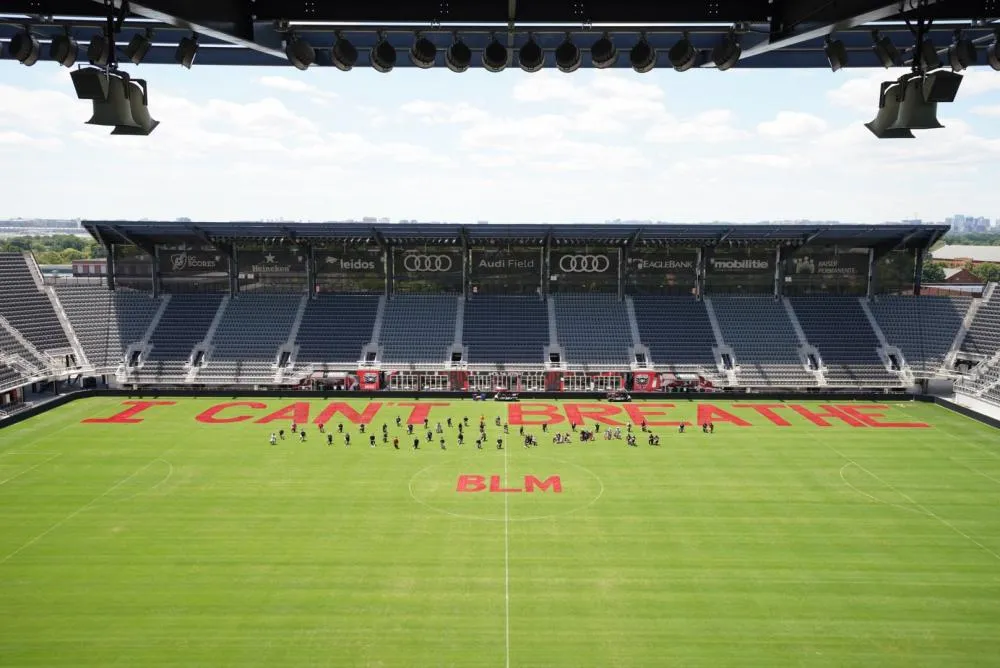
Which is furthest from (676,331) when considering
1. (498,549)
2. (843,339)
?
(498,549)

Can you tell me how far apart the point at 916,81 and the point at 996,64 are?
1.65 meters

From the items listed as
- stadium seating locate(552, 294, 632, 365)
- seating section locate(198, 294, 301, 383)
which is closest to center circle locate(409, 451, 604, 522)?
stadium seating locate(552, 294, 632, 365)

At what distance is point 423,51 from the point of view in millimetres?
10961

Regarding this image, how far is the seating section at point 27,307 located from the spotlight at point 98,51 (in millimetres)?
52250

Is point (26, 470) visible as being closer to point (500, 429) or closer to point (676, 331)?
point (500, 429)

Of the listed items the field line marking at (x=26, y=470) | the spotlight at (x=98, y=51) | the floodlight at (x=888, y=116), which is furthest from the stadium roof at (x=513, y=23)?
the field line marking at (x=26, y=470)

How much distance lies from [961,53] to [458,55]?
805cm

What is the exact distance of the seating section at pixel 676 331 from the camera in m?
56.1

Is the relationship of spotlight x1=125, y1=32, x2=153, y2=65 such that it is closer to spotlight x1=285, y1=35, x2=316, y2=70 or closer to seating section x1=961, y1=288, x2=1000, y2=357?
spotlight x1=285, y1=35, x2=316, y2=70

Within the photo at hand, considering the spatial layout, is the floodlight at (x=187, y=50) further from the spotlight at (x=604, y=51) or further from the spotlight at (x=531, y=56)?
the spotlight at (x=604, y=51)

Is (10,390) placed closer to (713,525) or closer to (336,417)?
(336,417)

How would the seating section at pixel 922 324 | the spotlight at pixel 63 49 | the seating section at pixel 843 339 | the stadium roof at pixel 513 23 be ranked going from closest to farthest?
the stadium roof at pixel 513 23
the spotlight at pixel 63 49
the seating section at pixel 843 339
the seating section at pixel 922 324

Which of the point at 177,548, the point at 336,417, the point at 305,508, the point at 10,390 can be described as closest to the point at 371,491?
the point at 305,508

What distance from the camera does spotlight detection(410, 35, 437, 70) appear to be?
35.6 feet
